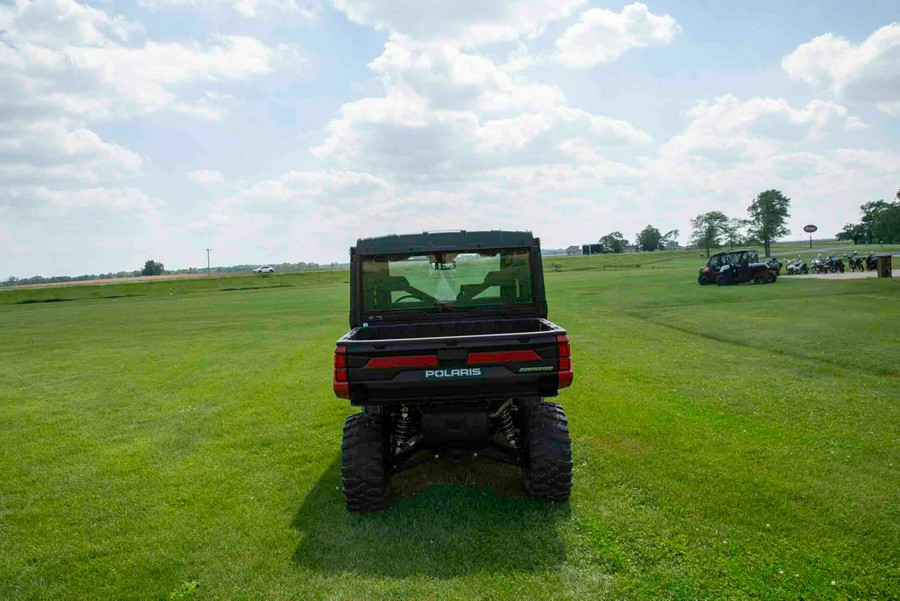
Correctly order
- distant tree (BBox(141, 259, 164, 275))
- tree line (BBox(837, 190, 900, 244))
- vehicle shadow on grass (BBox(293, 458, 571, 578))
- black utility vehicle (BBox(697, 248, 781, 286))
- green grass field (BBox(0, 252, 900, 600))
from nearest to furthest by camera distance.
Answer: green grass field (BBox(0, 252, 900, 600)) < vehicle shadow on grass (BBox(293, 458, 571, 578)) < black utility vehicle (BBox(697, 248, 781, 286)) < tree line (BBox(837, 190, 900, 244)) < distant tree (BBox(141, 259, 164, 275))

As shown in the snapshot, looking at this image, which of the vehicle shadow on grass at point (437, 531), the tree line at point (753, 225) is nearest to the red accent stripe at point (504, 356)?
the vehicle shadow on grass at point (437, 531)

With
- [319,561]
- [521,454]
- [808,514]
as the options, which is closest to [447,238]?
[521,454]

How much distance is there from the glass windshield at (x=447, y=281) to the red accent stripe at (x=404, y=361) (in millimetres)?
1793

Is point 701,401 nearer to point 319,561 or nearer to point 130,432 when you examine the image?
point 319,561

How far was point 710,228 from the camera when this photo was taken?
119438mm

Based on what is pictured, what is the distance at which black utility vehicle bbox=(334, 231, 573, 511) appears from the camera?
5.27 m

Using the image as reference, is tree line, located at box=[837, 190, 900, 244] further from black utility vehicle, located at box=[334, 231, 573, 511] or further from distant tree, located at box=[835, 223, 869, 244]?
black utility vehicle, located at box=[334, 231, 573, 511]

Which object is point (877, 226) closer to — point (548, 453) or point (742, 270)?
point (742, 270)

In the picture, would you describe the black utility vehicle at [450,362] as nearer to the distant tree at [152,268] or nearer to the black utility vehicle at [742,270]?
the black utility vehicle at [742,270]

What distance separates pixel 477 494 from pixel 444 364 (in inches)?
64.6

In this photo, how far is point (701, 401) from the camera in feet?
32.4

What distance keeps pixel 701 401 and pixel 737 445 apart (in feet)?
7.71

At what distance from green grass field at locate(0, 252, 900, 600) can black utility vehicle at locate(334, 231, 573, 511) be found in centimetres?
49

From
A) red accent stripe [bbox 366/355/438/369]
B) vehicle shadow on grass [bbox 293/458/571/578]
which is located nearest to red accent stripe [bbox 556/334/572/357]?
red accent stripe [bbox 366/355/438/369]
